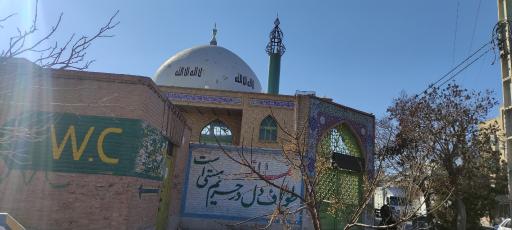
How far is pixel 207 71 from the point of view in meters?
24.9

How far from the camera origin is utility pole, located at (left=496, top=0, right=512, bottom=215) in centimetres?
764

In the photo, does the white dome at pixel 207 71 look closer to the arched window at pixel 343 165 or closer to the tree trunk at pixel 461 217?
the arched window at pixel 343 165

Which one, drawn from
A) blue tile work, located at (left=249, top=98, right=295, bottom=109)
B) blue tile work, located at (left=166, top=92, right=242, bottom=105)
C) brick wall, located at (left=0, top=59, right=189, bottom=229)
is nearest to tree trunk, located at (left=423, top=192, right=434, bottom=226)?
brick wall, located at (left=0, top=59, right=189, bottom=229)

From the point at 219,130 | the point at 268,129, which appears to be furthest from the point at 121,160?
the point at 219,130

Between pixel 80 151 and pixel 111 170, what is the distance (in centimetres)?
65

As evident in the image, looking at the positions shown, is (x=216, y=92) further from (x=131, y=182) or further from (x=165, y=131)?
(x=131, y=182)

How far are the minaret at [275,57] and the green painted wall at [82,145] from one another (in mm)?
23464

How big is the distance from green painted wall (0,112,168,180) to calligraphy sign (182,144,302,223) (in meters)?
5.78

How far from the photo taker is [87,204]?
7.12 m

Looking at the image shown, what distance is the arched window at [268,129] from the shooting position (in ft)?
63.5

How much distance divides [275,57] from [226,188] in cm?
2142

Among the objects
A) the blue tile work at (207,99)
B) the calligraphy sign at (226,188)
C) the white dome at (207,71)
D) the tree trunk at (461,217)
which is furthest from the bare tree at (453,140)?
the white dome at (207,71)

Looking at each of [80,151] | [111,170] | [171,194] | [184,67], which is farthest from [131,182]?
[184,67]

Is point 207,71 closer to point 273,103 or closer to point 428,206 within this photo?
point 273,103
